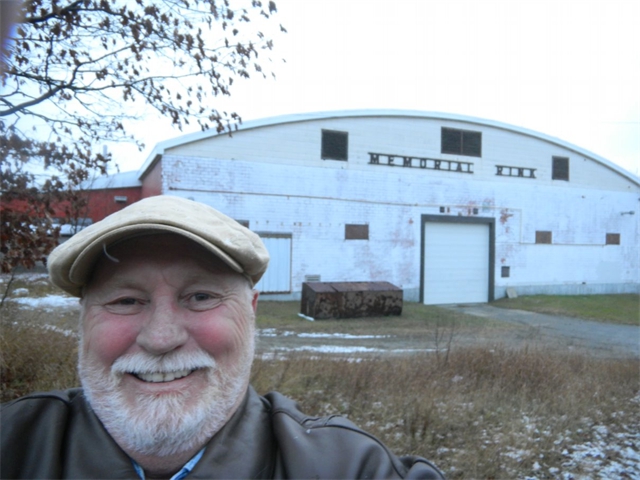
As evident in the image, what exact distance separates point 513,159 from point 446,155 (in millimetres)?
3215

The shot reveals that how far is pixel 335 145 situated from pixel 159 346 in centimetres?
1659

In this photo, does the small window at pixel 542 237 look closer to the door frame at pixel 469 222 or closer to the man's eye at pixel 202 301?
the door frame at pixel 469 222

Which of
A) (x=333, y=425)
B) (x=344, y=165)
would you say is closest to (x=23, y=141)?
(x=333, y=425)

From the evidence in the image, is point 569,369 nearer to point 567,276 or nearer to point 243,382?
point 243,382

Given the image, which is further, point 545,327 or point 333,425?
point 545,327

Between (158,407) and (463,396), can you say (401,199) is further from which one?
(158,407)

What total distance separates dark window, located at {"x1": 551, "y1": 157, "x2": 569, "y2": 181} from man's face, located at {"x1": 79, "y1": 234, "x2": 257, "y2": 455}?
22561 millimetres

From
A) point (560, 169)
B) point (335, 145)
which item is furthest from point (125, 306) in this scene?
point (560, 169)

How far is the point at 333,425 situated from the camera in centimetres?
177

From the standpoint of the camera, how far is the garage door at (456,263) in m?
19.2

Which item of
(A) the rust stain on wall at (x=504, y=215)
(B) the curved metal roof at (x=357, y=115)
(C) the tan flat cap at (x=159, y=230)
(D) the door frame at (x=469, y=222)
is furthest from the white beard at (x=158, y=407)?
(A) the rust stain on wall at (x=504, y=215)

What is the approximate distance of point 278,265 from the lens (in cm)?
1658

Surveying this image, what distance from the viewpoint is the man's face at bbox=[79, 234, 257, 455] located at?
5.51 ft

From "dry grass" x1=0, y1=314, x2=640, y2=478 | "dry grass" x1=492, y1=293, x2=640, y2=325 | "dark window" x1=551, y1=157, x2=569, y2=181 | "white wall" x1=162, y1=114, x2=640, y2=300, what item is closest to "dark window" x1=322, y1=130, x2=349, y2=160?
"white wall" x1=162, y1=114, x2=640, y2=300
